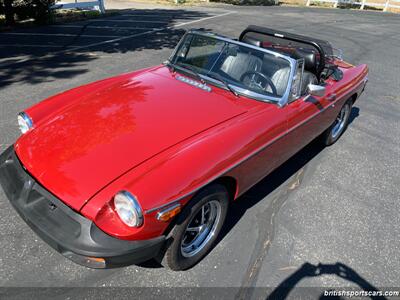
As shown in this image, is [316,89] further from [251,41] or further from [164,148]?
[164,148]

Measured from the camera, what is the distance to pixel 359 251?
309 centimetres

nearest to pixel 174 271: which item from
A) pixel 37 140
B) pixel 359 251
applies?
pixel 37 140

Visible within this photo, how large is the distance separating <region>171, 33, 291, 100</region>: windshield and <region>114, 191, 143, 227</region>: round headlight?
176 cm

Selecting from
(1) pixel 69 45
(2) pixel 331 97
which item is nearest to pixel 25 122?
(2) pixel 331 97

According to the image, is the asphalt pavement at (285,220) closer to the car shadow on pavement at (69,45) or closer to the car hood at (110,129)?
the car shadow on pavement at (69,45)

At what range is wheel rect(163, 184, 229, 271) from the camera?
7.89ft

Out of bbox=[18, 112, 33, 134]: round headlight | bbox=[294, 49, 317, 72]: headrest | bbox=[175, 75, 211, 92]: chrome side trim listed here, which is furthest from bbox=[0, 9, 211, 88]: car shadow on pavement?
bbox=[294, 49, 317, 72]: headrest

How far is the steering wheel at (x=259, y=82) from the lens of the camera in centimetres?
335

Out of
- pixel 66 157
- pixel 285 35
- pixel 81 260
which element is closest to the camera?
pixel 81 260

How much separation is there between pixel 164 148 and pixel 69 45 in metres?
7.68

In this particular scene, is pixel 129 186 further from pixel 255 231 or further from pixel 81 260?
pixel 255 231

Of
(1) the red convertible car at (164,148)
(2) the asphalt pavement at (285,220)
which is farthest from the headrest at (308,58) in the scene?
(2) the asphalt pavement at (285,220)

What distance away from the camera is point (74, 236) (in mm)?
2150

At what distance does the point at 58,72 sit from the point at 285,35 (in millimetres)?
4877
